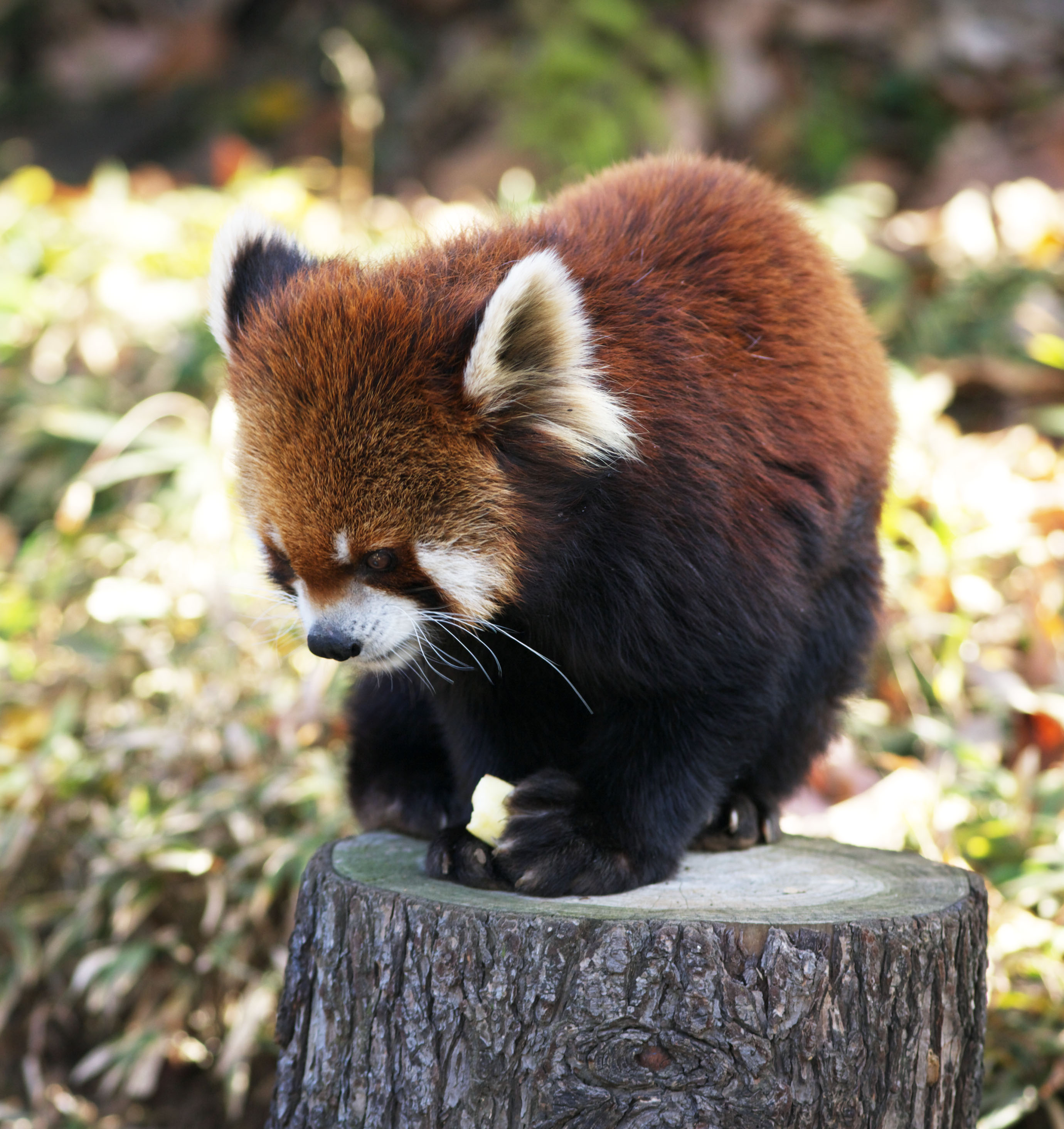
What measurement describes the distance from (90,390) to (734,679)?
4.59m

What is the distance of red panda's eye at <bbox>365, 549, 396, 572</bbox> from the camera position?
2402 millimetres

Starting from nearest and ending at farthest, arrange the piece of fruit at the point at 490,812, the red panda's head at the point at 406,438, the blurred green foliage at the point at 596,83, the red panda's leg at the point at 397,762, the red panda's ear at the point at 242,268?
the red panda's head at the point at 406,438, the piece of fruit at the point at 490,812, the red panda's ear at the point at 242,268, the red panda's leg at the point at 397,762, the blurred green foliage at the point at 596,83

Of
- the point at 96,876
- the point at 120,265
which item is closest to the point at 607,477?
the point at 96,876

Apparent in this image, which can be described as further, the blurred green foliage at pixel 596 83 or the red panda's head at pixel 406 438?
the blurred green foliage at pixel 596 83

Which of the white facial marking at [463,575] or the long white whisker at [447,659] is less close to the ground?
the white facial marking at [463,575]

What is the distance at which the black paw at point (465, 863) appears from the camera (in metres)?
2.58

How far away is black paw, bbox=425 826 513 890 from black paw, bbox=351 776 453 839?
1.15 ft

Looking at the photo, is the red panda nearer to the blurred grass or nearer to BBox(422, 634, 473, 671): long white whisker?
BBox(422, 634, 473, 671): long white whisker

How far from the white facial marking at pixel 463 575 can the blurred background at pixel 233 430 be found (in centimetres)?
56

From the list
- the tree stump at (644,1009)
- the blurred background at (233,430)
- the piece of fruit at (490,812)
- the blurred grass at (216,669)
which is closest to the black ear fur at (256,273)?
the blurred background at (233,430)

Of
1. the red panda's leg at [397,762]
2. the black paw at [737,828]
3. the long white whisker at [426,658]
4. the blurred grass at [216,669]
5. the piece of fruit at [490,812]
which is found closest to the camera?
the long white whisker at [426,658]

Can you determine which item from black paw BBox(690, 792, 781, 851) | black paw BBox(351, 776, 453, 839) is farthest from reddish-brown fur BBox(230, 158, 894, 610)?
black paw BBox(351, 776, 453, 839)

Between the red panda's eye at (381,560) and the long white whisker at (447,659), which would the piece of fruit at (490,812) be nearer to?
the long white whisker at (447,659)

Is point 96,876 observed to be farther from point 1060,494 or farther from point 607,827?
point 1060,494
